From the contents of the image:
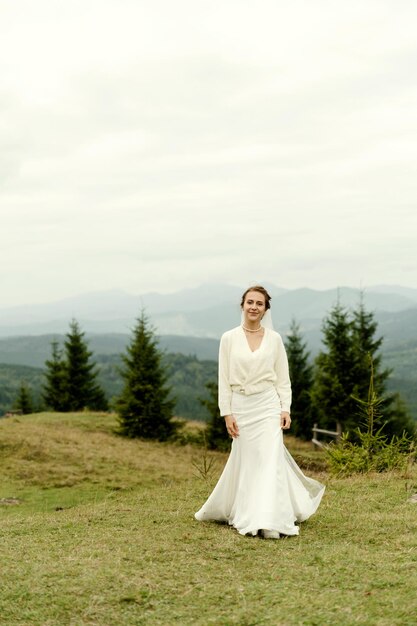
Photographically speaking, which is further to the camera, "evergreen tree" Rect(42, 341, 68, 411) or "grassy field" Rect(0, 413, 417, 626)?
"evergreen tree" Rect(42, 341, 68, 411)

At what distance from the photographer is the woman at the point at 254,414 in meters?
8.03

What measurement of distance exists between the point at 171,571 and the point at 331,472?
8.57 meters

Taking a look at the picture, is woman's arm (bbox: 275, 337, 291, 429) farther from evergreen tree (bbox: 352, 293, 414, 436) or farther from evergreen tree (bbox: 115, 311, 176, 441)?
evergreen tree (bbox: 352, 293, 414, 436)

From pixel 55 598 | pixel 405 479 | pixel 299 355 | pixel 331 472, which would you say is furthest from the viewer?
pixel 299 355

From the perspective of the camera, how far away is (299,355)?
4769 centimetres

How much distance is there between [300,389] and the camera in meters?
46.0

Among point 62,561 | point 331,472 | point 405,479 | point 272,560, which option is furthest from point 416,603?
point 331,472

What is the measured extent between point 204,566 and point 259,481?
1.58 meters

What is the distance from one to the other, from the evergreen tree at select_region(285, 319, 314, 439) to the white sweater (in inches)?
1327

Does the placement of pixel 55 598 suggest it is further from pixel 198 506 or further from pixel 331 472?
pixel 331 472

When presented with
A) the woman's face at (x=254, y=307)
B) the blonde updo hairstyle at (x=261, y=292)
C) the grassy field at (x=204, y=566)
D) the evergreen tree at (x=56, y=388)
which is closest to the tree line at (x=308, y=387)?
the evergreen tree at (x=56, y=388)

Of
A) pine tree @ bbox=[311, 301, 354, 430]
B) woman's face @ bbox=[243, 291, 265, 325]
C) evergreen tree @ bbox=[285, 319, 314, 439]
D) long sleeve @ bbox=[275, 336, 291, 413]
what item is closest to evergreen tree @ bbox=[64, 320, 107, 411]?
evergreen tree @ bbox=[285, 319, 314, 439]

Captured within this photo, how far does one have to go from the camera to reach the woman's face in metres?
8.10

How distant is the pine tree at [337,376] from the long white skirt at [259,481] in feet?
98.6
